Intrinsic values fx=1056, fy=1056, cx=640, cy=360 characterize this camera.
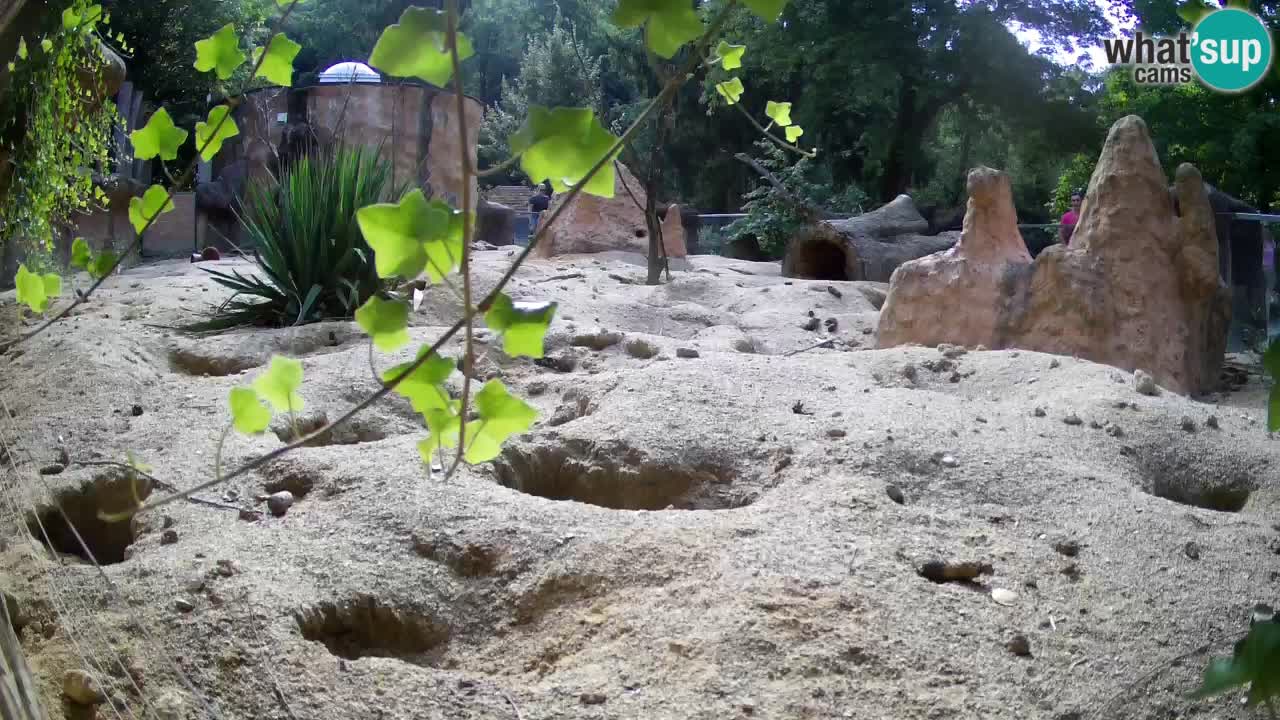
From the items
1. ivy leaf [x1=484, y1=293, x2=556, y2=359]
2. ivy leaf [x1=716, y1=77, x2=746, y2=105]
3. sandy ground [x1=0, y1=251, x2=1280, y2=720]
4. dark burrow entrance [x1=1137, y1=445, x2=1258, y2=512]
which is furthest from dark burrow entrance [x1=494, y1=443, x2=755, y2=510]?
ivy leaf [x1=484, y1=293, x2=556, y2=359]

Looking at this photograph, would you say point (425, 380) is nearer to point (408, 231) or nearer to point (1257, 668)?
point (408, 231)

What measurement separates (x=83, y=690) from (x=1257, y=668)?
169cm

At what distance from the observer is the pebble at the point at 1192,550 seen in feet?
7.43

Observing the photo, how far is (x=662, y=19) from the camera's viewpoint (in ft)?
2.66

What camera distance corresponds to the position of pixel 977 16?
55.0ft

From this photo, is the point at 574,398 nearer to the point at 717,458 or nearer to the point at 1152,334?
the point at 717,458

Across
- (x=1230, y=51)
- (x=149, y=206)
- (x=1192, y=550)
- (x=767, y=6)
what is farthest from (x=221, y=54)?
(x=1230, y=51)

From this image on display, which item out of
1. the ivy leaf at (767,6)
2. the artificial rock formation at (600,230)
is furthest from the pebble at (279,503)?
the artificial rock formation at (600,230)

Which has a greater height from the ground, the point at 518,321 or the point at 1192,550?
the point at 518,321

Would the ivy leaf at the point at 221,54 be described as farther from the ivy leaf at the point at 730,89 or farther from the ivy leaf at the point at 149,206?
the ivy leaf at the point at 730,89

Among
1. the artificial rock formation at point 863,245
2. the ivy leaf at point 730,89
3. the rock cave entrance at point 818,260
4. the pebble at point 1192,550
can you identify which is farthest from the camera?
the rock cave entrance at point 818,260

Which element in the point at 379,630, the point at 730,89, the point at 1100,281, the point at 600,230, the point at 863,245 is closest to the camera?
the point at 730,89

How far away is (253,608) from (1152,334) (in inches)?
179

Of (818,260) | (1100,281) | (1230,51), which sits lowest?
(818,260)
